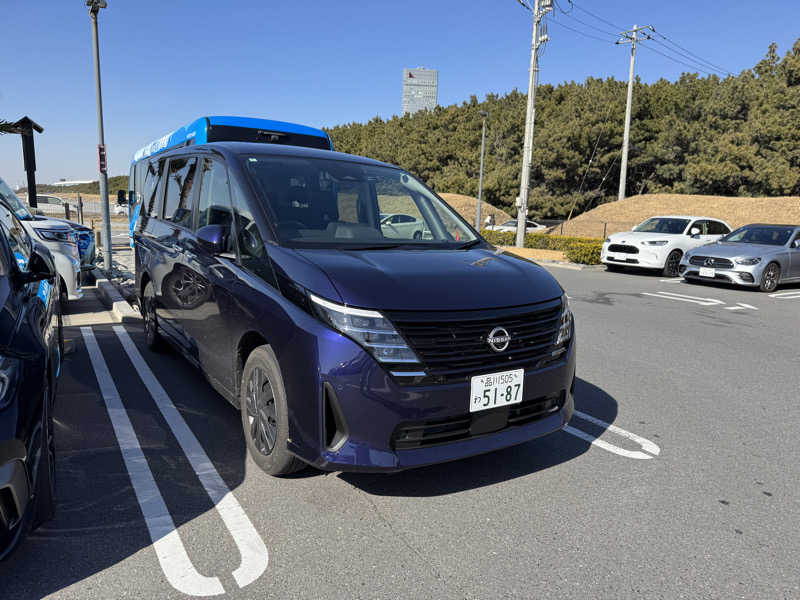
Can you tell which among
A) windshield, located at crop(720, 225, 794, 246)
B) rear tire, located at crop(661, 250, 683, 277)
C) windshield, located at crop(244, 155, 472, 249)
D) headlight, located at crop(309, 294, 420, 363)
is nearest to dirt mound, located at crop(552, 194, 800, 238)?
rear tire, located at crop(661, 250, 683, 277)

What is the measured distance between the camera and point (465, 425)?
9.23ft

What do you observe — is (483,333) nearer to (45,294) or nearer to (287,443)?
(287,443)

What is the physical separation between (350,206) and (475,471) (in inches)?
74.9

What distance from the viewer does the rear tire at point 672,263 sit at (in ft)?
49.8

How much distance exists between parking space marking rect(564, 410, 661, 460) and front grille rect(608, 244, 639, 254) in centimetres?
1239

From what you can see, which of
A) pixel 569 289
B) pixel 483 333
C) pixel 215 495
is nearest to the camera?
pixel 483 333

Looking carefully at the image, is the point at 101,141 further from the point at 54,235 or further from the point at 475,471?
the point at 475,471

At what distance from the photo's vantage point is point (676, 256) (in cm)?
1529

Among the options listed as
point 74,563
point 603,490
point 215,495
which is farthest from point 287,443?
point 603,490

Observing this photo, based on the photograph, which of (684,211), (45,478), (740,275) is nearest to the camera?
(45,478)

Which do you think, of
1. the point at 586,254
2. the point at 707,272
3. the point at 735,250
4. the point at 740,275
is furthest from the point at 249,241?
the point at 586,254

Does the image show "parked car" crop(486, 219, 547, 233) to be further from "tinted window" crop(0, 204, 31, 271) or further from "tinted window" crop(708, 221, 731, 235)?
"tinted window" crop(0, 204, 31, 271)

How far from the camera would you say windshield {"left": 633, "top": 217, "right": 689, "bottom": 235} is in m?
16.0

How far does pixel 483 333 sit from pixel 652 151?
45.6 meters
